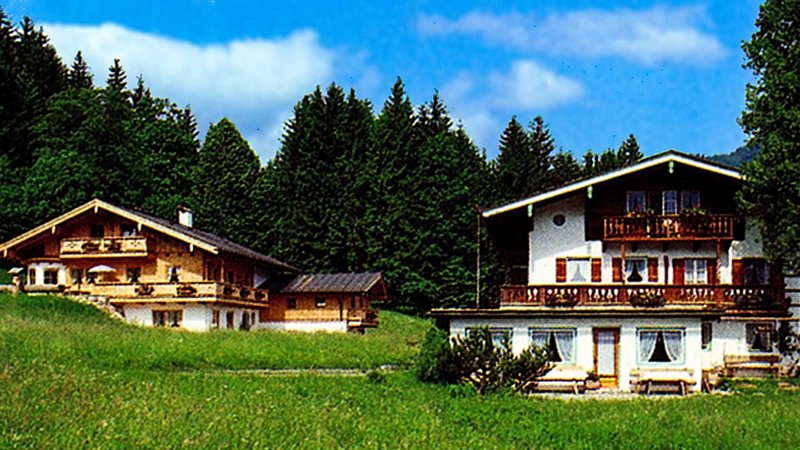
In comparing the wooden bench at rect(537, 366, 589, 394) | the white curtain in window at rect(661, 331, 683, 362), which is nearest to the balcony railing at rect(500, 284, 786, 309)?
the white curtain in window at rect(661, 331, 683, 362)

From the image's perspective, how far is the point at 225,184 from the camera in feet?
262

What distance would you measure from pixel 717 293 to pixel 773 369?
132 inches

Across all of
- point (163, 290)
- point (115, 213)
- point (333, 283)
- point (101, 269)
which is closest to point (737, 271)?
point (333, 283)

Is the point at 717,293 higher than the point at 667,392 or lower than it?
higher

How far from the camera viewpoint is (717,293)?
132 ft

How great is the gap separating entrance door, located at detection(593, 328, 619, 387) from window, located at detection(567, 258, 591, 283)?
6963 mm

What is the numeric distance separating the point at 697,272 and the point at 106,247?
2828 cm

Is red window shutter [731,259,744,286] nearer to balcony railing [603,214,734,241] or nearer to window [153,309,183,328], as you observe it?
balcony railing [603,214,734,241]

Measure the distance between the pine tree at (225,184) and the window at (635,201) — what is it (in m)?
38.9

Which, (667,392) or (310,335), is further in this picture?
(310,335)

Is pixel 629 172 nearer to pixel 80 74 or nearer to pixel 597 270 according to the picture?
pixel 597 270

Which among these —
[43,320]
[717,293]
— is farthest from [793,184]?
[43,320]

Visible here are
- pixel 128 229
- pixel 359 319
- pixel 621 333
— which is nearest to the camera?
pixel 621 333

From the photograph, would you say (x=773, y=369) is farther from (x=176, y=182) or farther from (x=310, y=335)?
(x=176, y=182)
